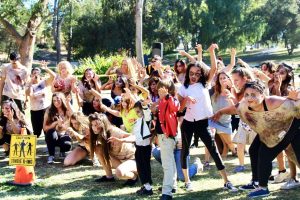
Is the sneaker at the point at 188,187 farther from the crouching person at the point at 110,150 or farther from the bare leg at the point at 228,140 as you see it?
the bare leg at the point at 228,140

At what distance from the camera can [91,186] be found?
244 inches

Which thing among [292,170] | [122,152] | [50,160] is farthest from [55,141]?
[292,170]

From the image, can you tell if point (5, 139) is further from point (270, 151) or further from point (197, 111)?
point (270, 151)

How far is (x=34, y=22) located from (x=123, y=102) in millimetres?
9197

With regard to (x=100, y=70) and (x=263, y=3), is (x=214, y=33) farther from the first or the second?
(x=100, y=70)

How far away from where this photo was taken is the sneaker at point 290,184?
18.6 ft

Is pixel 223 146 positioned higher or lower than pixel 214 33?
lower

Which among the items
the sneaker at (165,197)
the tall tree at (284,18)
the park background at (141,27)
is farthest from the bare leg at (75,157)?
the tall tree at (284,18)

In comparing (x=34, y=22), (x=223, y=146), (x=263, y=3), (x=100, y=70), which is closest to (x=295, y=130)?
(x=223, y=146)

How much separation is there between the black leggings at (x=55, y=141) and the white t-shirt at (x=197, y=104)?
2.95 m

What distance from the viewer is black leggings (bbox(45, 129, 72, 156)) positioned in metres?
7.62

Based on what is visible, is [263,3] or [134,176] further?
[263,3]

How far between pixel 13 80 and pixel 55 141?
71.4 inches

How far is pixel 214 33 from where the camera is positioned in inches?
1891
